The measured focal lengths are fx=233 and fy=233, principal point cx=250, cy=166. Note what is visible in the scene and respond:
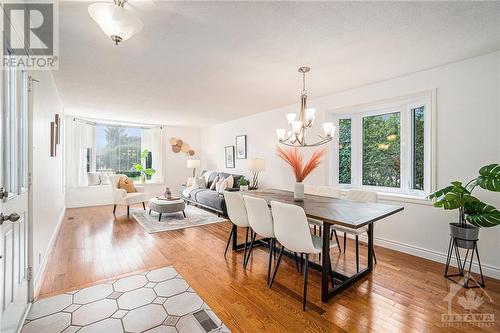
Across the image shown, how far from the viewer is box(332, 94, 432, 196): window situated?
132 inches

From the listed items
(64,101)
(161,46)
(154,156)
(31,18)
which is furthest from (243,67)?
(154,156)

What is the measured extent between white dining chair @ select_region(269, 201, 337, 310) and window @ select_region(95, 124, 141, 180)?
6218mm

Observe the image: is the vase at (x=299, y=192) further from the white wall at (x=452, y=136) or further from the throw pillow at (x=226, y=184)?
the throw pillow at (x=226, y=184)

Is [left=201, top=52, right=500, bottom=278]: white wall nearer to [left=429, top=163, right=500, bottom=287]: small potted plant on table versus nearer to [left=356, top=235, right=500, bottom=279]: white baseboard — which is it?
[left=356, top=235, right=500, bottom=279]: white baseboard

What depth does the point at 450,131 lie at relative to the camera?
2.86 metres

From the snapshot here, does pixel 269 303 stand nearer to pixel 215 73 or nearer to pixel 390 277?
pixel 390 277

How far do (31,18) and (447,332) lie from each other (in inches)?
161

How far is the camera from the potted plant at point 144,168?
695 centimetres

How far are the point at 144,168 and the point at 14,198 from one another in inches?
232

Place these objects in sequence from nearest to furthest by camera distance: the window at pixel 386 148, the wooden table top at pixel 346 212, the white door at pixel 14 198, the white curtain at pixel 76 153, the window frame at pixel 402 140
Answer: the white door at pixel 14 198, the wooden table top at pixel 346 212, the window frame at pixel 402 140, the window at pixel 386 148, the white curtain at pixel 76 153

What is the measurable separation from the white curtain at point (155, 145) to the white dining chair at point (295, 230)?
6.02 m

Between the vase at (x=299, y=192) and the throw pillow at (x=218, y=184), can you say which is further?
the throw pillow at (x=218, y=184)

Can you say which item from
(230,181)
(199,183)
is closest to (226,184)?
(230,181)

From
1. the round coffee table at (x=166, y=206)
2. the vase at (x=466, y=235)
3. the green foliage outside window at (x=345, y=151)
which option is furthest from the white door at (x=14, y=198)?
the green foliage outside window at (x=345, y=151)
